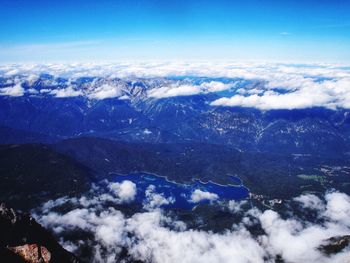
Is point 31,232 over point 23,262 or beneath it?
beneath

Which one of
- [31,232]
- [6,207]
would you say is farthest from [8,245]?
[6,207]

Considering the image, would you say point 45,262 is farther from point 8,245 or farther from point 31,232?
point 31,232

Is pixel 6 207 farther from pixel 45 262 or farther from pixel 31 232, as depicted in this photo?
pixel 45 262

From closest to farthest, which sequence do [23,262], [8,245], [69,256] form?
1. [23,262]
2. [8,245]
3. [69,256]

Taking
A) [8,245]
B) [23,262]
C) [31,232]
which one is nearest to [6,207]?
[31,232]

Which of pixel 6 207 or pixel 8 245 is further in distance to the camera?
pixel 6 207

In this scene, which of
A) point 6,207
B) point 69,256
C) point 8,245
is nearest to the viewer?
point 8,245
